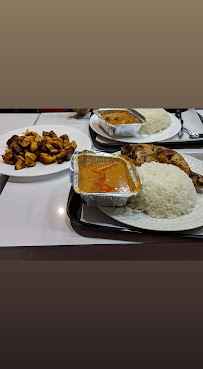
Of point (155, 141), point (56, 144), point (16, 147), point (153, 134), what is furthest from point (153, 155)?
point (16, 147)

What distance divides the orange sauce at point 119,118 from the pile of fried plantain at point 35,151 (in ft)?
1.17

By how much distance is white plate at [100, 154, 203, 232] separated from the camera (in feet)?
3.87

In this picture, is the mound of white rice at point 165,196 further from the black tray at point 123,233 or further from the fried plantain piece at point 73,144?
the fried plantain piece at point 73,144

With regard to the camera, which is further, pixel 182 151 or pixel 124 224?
pixel 182 151

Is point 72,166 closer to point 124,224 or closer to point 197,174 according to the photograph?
point 124,224

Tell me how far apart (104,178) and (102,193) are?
0.15 meters

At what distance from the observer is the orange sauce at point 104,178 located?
124 centimetres

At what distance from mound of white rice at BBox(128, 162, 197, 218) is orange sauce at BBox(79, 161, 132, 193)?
9 centimetres

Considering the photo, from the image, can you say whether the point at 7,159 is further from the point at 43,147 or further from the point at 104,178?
the point at 104,178

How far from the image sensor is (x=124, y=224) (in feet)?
4.05

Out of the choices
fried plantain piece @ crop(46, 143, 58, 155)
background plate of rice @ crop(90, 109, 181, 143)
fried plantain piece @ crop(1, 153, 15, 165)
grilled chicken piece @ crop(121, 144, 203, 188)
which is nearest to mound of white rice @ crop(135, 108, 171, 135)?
background plate of rice @ crop(90, 109, 181, 143)
